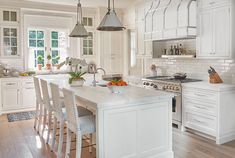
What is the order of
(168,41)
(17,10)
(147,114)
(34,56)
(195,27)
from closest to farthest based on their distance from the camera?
(147,114) < (195,27) < (168,41) < (17,10) < (34,56)

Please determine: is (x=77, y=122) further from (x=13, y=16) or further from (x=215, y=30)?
(x=13, y=16)

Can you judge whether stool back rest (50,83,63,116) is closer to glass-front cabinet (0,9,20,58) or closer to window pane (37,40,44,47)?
glass-front cabinet (0,9,20,58)

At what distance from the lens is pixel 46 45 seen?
23.7ft

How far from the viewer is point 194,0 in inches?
185

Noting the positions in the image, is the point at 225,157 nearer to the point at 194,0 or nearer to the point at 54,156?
the point at 54,156

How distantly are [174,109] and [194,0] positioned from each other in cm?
213

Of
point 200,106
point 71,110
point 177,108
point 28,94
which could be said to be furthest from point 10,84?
point 200,106

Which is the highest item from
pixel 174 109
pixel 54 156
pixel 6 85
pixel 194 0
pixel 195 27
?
pixel 194 0

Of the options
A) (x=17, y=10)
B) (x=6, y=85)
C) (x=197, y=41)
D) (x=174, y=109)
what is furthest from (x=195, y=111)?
(x=17, y=10)

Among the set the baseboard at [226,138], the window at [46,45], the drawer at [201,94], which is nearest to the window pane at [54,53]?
the window at [46,45]

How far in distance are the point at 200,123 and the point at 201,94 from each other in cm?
53

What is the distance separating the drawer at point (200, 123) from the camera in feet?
13.5

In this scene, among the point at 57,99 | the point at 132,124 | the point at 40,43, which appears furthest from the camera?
the point at 40,43

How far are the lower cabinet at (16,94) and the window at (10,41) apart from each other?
2.77ft
